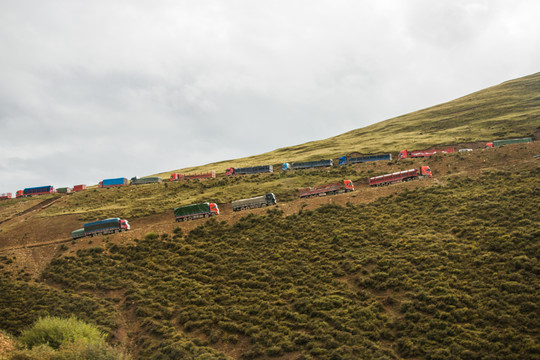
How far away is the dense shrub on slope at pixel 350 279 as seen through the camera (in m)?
21.9

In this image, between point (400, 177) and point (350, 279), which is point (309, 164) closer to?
point (400, 177)

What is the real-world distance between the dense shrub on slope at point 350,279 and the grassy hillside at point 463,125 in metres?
45.0

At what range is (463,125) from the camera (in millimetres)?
101375

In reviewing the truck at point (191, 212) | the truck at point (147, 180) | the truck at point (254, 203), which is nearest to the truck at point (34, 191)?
the truck at point (147, 180)

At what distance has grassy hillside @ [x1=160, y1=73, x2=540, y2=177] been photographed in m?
84.4

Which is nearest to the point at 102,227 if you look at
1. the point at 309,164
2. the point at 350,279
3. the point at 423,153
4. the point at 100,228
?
the point at 100,228

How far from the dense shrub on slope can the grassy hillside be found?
148ft

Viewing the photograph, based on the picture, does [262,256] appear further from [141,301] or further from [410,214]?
[410,214]

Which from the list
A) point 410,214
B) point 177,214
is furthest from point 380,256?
point 177,214

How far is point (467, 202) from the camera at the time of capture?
39.4m

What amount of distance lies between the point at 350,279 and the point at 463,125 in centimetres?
9152

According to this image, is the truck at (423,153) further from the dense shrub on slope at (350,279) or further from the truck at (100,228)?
the truck at (100,228)

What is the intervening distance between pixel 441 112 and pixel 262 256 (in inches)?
4710

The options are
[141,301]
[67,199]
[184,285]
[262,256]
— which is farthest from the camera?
[67,199]
